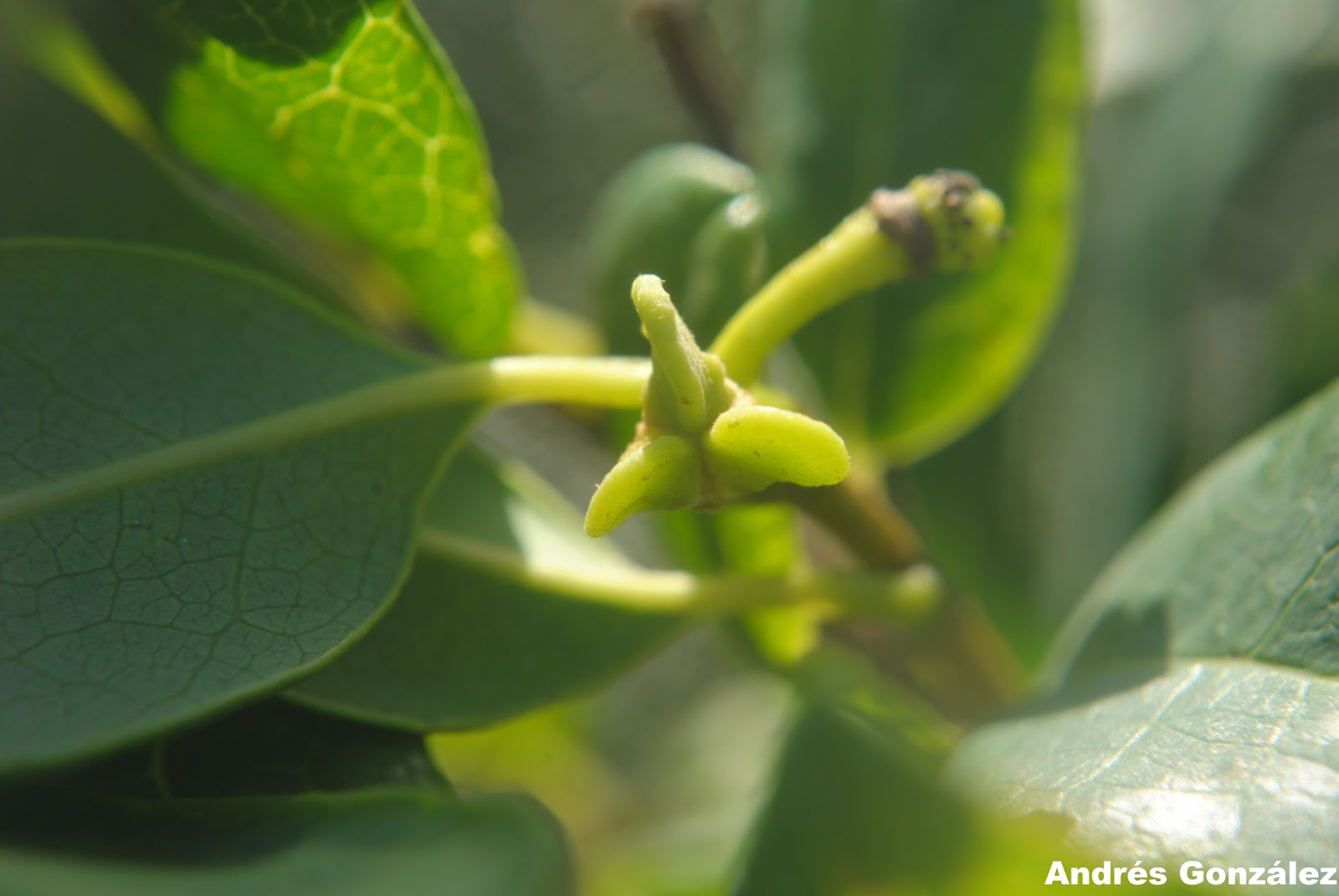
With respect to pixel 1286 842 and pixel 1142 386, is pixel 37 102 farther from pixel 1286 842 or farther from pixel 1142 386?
pixel 1142 386

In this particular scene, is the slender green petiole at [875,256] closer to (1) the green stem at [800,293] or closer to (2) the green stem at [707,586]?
(1) the green stem at [800,293]

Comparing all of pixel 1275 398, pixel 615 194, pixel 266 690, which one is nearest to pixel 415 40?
pixel 615 194

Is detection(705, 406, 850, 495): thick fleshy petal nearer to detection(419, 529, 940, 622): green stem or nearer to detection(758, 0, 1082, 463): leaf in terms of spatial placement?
detection(419, 529, 940, 622): green stem

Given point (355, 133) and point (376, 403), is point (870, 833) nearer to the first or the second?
point (376, 403)

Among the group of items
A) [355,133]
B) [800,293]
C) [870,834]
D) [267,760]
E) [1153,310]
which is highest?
[355,133]

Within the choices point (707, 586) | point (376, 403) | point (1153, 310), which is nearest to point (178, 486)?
point (376, 403)

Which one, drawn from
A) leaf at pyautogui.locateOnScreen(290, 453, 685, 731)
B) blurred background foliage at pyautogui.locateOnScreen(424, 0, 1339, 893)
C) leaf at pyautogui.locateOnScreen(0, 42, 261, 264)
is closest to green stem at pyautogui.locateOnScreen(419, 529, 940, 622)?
leaf at pyautogui.locateOnScreen(290, 453, 685, 731)
